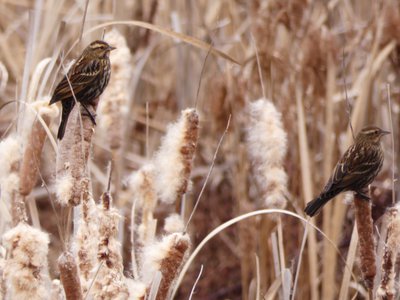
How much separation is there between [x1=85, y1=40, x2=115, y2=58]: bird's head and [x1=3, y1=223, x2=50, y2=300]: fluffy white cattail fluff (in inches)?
27.1

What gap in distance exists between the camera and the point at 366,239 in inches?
79.9

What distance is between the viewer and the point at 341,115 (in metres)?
4.03

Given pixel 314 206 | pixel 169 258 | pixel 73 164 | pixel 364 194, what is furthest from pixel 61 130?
pixel 364 194

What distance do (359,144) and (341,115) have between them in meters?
1.61

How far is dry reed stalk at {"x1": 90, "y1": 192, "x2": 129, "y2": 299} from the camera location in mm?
1878

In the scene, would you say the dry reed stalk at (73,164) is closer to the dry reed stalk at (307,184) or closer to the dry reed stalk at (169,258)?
the dry reed stalk at (169,258)

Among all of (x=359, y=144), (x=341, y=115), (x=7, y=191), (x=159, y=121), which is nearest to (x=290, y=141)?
(x=341, y=115)

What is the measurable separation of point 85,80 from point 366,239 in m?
0.88

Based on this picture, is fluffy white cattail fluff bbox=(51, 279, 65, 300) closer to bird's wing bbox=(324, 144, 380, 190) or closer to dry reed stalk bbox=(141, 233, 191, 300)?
dry reed stalk bbox=(141, 233, 191, 300)

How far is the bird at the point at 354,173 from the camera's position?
2252 millimetres

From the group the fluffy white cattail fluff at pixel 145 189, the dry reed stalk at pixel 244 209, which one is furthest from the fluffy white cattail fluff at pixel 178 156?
the dry reed stalk at pixel 244 209

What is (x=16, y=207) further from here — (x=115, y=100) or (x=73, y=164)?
(x=115, y=100)

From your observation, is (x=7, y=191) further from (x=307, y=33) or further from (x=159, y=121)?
(x=159, y=121)

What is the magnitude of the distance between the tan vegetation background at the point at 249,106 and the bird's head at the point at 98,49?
0.12 m
